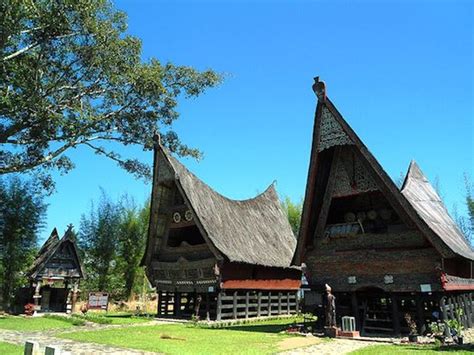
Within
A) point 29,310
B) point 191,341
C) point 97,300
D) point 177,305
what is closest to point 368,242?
point 191,341

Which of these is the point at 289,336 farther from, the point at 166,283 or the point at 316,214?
the point at 166,283

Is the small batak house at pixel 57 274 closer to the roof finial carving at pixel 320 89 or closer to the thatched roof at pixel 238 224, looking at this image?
the thatched roof at pixel 238 224

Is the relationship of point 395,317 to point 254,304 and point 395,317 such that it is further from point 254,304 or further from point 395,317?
point 254,304

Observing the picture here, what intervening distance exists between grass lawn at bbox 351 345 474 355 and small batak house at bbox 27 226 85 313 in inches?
749

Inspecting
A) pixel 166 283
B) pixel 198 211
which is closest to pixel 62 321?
pixel 166 283

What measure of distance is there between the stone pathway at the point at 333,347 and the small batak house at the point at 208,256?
→ 816 centimetres

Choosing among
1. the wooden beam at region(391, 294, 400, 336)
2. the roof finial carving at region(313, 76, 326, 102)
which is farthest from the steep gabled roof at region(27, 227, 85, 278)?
the wooden beam at region(391, 294, 400, 336)

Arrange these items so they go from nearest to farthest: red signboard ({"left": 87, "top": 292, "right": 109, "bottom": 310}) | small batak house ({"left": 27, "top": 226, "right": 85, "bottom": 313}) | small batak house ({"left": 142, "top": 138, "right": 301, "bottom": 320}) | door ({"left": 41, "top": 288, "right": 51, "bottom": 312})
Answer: small batak house ({"left": 142, "top": 138, "right": 301, "bottom": 320}) → red signboard ({"left": 87, "top": 292, "right": 109, "bottom": 310}) → small batak house ({"left": 27, "top": 226, "right": 85, "bottom": 313}) → door ({"left": 41, "top": 288, "right": 51, "bottom": 312})

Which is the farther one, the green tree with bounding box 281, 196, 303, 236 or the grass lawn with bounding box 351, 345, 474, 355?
the green tree with bounding box 281, 196, 303, 236

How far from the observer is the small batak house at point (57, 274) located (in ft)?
78.9

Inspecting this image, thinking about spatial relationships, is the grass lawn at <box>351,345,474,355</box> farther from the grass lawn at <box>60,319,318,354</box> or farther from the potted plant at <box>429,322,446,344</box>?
the grass lawn at <box>60,319,318,354</box>

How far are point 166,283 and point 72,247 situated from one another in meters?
6.62

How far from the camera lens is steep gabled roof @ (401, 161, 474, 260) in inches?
632

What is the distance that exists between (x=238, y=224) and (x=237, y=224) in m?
0.15
